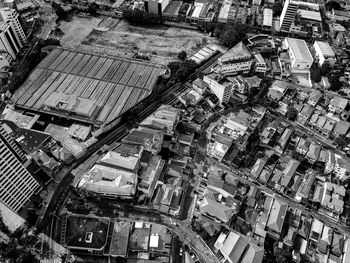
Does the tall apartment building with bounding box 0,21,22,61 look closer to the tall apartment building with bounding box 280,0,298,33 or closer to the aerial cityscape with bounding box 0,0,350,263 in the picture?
the aerial cityscape with bounding box 0,0,350,263

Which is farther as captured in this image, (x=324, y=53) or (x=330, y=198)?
(x=324, y=53)

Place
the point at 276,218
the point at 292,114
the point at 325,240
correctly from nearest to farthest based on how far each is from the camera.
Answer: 1. the point at 325,240
2. the point at 276,218
3. the point at 292,114

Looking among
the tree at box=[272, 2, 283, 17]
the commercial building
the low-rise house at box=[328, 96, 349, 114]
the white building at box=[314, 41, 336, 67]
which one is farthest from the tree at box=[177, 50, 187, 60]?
the tree at box=[272, 2, 283, 17]

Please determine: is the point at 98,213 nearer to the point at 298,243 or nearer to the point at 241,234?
the point at 241,234

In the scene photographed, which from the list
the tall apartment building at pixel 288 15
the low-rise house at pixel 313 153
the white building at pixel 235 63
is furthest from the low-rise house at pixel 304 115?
the tall apartment building at pixel 288 15

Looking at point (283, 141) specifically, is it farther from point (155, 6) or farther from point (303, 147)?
point (155, 6)

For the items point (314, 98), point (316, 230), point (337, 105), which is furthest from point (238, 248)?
point (337, 105)

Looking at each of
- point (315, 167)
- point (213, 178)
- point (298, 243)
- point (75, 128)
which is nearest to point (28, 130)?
point (75, 128)

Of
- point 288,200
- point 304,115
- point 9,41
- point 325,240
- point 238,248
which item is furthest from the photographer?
→ point 9,41
